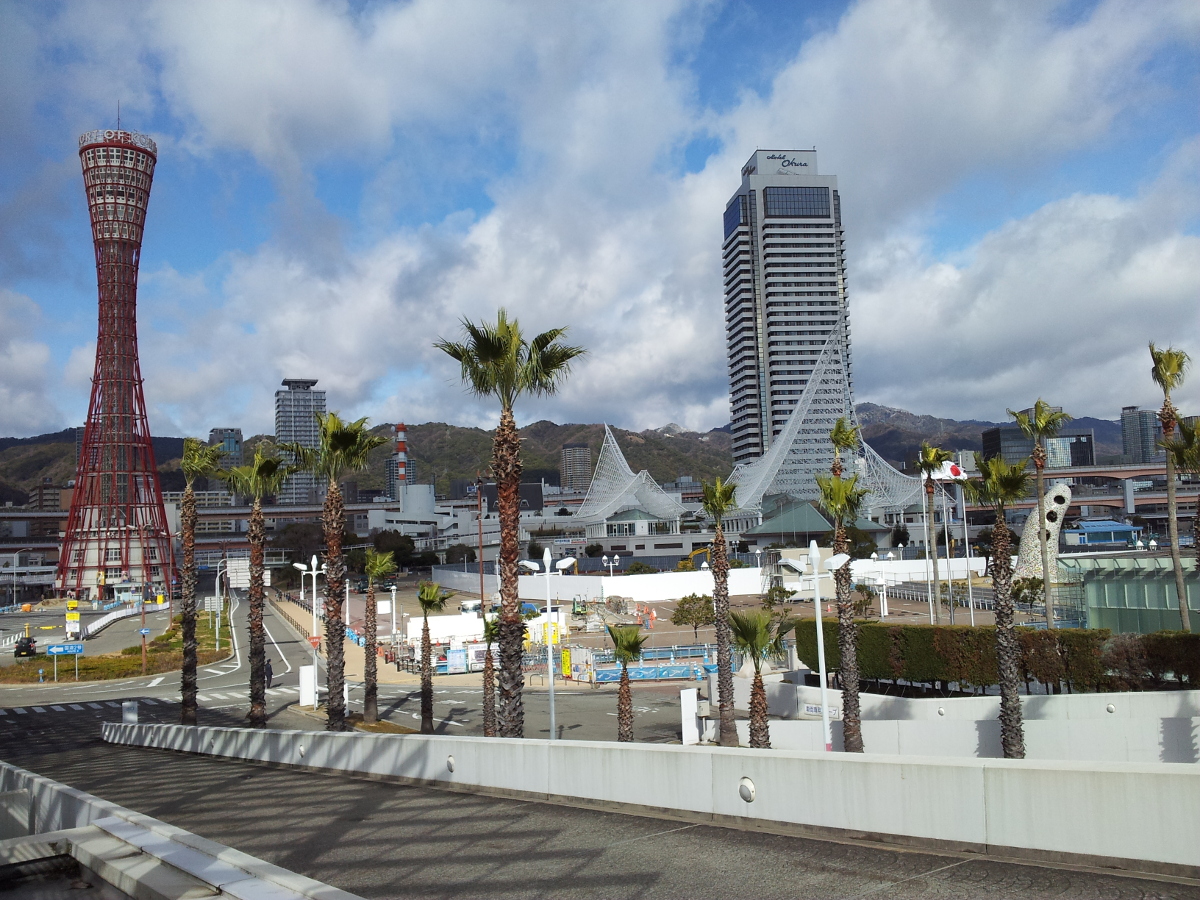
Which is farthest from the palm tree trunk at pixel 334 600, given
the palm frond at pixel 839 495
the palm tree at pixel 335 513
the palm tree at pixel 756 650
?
the palm frond at pixel 839 495

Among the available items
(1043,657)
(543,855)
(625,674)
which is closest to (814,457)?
(1043,657)

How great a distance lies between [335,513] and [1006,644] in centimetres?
1392

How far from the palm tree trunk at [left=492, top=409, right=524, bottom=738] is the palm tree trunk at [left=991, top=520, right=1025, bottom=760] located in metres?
8.22

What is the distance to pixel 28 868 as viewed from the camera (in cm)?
635

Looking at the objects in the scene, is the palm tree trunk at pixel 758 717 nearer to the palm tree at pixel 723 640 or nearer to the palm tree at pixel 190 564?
the palm tree at pixel 723 640

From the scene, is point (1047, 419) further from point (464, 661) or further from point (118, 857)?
point (464, 661)

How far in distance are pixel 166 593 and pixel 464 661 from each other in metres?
70.3

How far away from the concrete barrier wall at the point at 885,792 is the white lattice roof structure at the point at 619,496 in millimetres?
118319

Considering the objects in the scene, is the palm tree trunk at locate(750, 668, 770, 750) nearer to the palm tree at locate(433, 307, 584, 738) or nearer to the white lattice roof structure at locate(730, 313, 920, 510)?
the palm tree at locate(433, 307, 584, 738)

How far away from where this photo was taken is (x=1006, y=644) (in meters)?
15.3

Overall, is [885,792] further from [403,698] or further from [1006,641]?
[403,698]

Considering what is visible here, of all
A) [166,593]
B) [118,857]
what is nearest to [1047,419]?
[118,857]

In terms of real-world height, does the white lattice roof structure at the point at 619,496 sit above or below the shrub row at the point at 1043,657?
above

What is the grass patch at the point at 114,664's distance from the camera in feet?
139
